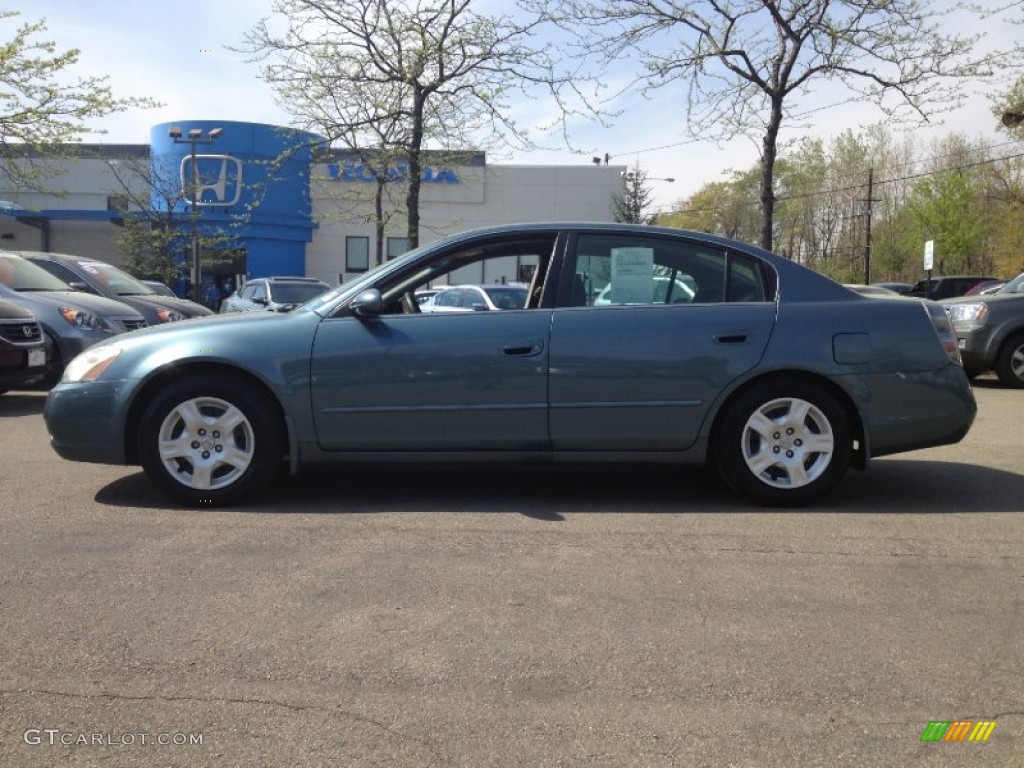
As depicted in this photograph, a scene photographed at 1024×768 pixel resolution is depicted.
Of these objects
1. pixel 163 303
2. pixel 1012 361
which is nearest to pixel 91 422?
pixel 163 303

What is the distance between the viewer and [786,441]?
16.6ft

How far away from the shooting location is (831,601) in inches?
144

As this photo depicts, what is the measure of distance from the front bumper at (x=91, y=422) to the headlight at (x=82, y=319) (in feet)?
18.4

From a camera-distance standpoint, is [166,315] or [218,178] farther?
[218,178]

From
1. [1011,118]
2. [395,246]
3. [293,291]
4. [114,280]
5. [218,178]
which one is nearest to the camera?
[114,280]

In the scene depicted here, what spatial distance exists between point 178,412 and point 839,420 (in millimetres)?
3600

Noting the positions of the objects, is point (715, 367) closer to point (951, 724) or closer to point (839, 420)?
point (839, 420)

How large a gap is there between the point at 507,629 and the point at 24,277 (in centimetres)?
986

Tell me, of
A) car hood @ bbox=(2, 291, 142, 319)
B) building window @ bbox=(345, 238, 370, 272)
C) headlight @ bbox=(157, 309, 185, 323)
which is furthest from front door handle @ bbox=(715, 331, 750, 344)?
building window @ bbox=(345, 238, 370, 272)

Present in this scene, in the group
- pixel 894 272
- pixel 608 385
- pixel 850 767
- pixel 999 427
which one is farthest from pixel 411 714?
pixel 894 272

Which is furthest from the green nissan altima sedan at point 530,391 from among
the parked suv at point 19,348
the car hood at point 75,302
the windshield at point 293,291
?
the windshield at point 293,291

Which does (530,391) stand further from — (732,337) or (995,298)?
(995,298)

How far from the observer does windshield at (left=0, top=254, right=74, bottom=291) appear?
10805 mm

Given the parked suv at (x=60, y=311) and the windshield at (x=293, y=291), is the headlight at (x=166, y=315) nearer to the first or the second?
the parked suv at (x=60, y=311)
